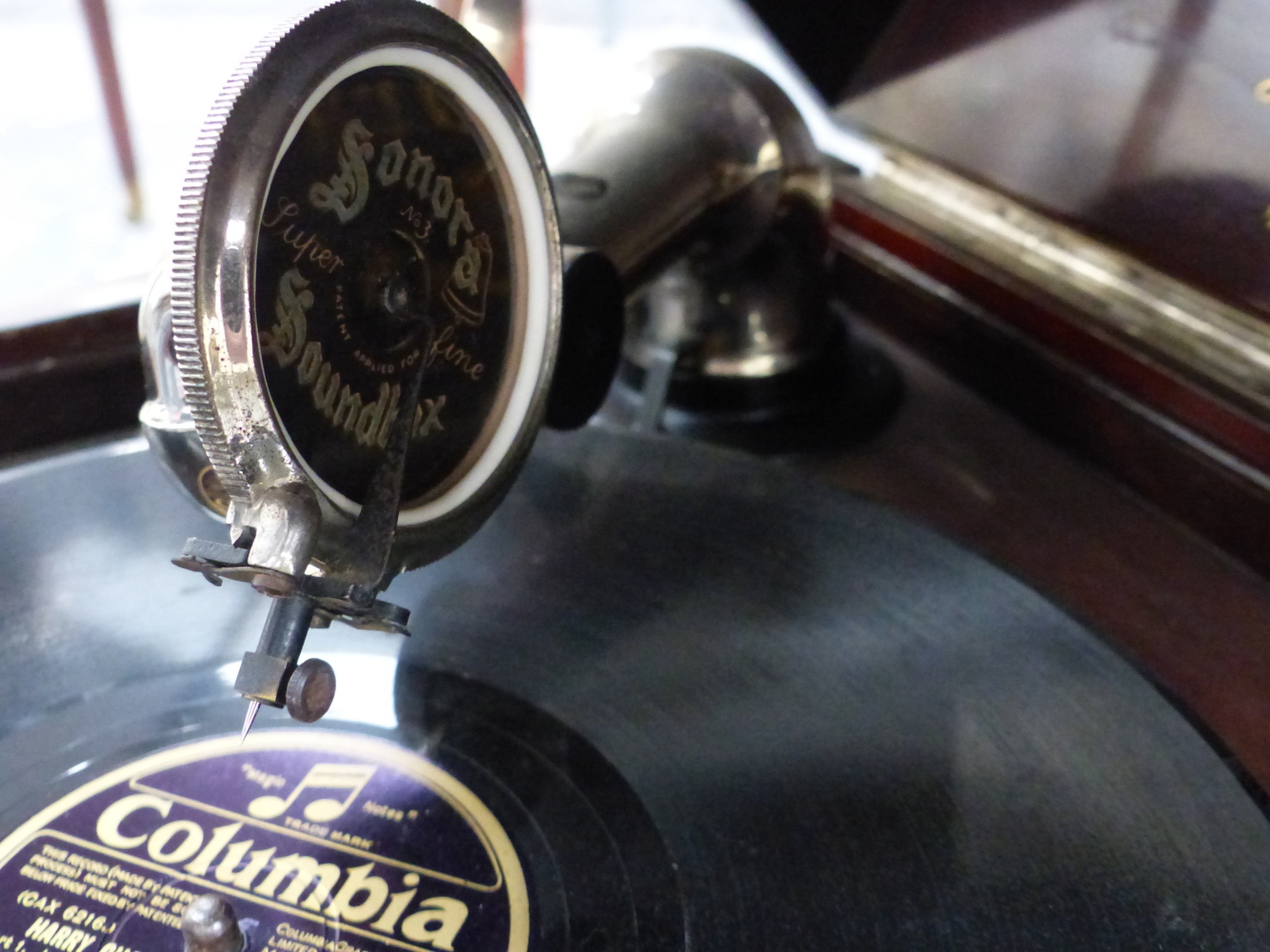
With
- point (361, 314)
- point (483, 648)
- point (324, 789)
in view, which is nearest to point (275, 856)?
point (324, 789)

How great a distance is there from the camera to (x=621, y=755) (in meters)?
0.67

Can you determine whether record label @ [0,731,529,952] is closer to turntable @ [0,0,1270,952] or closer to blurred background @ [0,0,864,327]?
turntable @ [0,0,1270,952]

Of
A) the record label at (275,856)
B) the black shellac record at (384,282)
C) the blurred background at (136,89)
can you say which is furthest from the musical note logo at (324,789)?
the blurred background at (136,89)

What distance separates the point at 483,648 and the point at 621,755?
13 centimetres

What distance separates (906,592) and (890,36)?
2.01 ft

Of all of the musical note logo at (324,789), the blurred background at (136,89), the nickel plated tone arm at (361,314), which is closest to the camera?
the nickel plated tone arm at (361,314)

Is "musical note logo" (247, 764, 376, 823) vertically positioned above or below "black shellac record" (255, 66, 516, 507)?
below

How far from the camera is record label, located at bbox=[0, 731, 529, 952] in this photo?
0.58 metres

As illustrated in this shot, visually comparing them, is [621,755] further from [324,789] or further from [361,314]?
[361,314]

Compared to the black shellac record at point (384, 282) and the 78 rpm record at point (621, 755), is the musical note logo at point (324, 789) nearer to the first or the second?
the 78 rpm record at point (621, 755)

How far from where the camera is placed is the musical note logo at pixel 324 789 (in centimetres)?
64

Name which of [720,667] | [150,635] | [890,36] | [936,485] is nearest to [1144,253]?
[936,485]

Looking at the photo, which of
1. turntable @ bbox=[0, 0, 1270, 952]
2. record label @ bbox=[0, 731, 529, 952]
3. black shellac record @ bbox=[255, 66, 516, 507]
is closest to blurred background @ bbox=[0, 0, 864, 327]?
turntable @ bbox=[0, 0, 1270, 952]

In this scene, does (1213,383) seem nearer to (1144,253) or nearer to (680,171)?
(1144,253)
